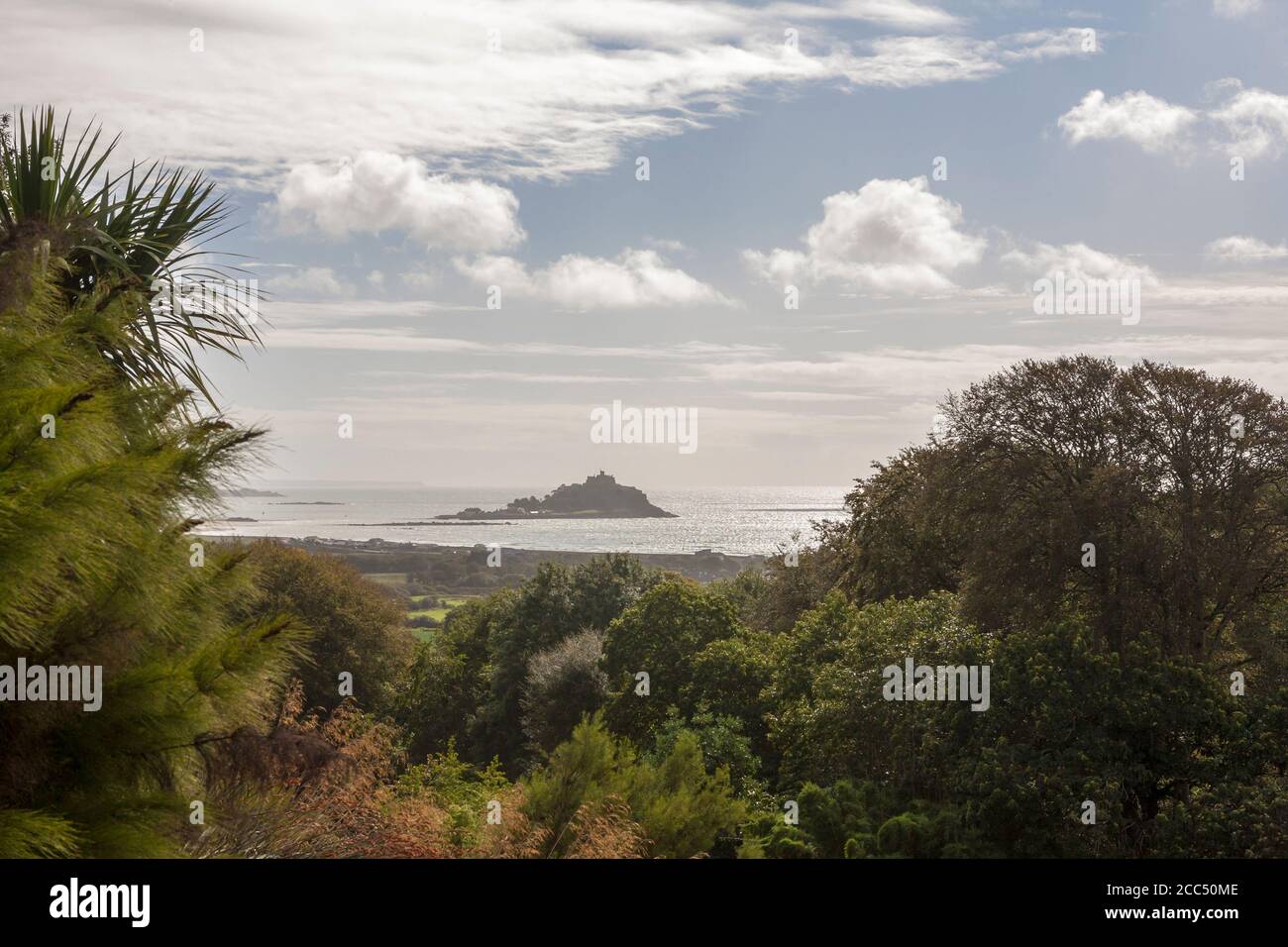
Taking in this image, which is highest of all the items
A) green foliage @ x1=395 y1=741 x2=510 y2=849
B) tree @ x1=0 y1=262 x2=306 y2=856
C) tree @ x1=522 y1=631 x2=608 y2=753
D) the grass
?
tree @ x1=0 y1=262 x2=306 y2=856

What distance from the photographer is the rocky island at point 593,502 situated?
260 feet

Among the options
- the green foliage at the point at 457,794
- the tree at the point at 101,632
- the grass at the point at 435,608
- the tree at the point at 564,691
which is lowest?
the grass at the point at 435,608

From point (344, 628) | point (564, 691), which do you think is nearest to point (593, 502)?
point (344, 628)

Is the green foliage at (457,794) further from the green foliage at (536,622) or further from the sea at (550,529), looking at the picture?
the sea at (550,529)

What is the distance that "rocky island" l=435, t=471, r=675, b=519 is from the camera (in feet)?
260

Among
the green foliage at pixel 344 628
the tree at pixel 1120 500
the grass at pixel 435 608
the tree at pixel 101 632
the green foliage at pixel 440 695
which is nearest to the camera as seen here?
the tree at pixel 101 632

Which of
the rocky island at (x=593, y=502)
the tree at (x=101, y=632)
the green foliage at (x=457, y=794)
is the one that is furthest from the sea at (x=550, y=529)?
the tree at (x=101, y=632)

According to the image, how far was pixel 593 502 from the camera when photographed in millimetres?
80312

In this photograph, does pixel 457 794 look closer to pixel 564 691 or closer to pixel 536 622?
pixel 564 691

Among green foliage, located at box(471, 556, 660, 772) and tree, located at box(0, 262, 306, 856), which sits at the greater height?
tree, located at box(0, 262, 306, 856)

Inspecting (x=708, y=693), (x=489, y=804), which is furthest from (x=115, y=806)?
(x=708, y=693)

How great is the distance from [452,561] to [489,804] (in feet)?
189

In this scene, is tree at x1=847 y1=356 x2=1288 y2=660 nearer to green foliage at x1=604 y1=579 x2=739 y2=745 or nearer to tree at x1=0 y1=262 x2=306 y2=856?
green foliage at x1=604 y1=579 x2=739 y2=745

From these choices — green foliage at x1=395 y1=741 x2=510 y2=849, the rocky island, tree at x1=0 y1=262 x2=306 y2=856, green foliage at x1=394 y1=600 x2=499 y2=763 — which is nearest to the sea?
the rocky island
